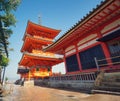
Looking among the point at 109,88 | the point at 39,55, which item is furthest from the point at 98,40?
the point at 39,55

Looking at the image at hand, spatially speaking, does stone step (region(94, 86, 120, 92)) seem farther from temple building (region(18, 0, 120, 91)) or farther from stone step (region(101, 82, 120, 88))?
stone step (region(101, 82, 120, 88))

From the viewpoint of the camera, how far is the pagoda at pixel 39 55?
2003cm

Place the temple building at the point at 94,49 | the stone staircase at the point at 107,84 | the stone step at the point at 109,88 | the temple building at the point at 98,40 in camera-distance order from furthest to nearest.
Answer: the temple building at the point at 98,40, the temple building at the point at 94,49, the stone staircase at the point at 107,84, the stone step at the point at 109,88

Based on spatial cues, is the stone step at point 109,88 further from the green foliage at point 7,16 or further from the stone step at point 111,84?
the green foliage at point 7,16

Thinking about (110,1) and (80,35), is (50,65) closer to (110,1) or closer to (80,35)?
(80,35)

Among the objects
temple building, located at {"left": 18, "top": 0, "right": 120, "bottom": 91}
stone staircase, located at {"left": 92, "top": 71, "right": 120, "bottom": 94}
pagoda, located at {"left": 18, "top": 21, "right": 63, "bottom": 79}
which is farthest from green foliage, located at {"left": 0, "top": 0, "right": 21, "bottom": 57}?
pagoda, located at {"left": 18, "top": 21, "right": 63, "bottom": 79}

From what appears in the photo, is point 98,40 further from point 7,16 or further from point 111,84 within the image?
point 7,16

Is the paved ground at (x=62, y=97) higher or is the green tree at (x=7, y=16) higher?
the green tree at (x=7, y=16)

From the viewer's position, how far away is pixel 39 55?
1970cm

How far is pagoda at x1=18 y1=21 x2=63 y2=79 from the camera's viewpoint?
2003cm

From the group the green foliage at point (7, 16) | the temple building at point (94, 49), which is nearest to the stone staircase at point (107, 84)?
the temple building at point (94, 49)

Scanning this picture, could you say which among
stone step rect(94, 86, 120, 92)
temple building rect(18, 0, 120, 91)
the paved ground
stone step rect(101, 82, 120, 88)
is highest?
temple building rect(18, 0, 120, 91)

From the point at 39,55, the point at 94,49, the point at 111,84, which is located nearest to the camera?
the point at 111,84

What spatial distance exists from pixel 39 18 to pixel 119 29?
3288 cm
